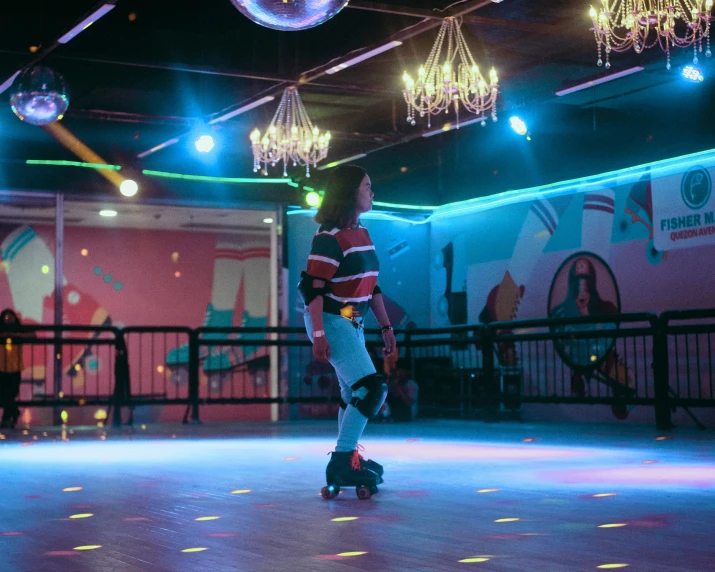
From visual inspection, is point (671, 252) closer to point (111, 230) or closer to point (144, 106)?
point (144, 106)

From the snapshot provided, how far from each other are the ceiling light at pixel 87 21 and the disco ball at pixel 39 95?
1.64 ft

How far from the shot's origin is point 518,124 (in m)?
11.9

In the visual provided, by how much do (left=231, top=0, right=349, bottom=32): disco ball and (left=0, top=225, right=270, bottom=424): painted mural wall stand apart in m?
9.75

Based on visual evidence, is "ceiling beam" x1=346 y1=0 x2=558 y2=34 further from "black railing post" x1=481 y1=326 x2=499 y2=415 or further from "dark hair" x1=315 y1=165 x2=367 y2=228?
"black railing post" x1=481 y1=326 x2=499 y2=415

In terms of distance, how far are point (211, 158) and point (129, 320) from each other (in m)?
2.58

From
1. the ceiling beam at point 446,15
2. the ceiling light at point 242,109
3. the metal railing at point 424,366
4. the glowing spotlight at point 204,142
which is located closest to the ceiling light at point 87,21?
the ceiling beam at point 446,15

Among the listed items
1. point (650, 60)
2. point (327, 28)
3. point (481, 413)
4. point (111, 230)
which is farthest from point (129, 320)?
point (650, 60)

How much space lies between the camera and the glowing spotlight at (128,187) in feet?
44.4

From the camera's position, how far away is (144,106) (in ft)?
41.5

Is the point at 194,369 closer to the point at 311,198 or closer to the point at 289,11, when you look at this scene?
the point at 311,198

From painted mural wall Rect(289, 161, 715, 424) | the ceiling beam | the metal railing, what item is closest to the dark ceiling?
the ceiling beam

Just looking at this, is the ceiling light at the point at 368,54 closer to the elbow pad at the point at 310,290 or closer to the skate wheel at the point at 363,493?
the elbow pad at the point at 310,290

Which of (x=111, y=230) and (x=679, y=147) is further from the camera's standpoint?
(x=111, y=230)

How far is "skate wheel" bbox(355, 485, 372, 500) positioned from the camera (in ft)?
15.3
